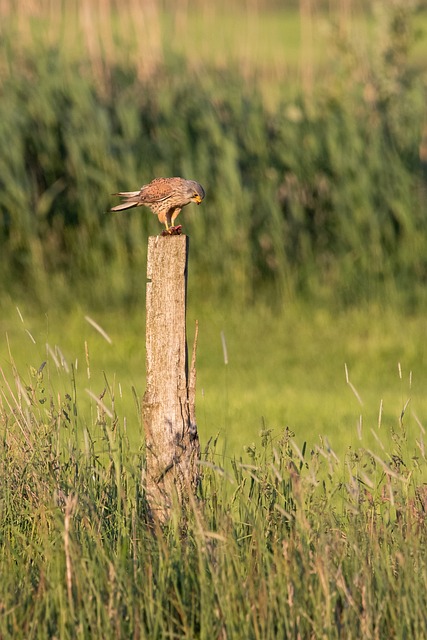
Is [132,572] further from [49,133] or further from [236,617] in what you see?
[49,133]

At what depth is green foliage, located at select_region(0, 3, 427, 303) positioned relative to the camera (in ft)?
34.2

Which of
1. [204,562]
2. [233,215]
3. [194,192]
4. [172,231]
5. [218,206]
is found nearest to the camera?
[204,562]

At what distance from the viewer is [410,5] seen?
516 inches

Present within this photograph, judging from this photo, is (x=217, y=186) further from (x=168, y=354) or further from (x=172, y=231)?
(x=168, y=354)

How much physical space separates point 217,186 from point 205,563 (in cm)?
703

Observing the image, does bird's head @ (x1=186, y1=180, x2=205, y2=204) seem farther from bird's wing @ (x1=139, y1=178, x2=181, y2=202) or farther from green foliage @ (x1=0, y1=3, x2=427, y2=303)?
green foliage @ (x1=0, y1=3, x2=427, y2=303)

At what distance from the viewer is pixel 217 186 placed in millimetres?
10570

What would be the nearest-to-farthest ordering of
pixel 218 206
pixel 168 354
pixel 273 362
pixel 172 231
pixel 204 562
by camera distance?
pixel 204 562, pixel 168 354, pixel 172 231, pixel 273 362, pixel 218 206

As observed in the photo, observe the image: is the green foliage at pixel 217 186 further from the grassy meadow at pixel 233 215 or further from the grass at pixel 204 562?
the grass at pixel 204 562

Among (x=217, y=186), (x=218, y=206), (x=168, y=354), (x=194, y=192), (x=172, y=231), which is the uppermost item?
(x=217, y=186)

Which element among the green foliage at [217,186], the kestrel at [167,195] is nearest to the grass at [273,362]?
the green foliage at [217,186]

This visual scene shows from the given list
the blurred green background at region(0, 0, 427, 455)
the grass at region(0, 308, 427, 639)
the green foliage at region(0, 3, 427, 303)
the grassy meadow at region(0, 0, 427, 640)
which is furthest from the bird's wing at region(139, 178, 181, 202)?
the green foliage at region(0, 3, 427, 303)

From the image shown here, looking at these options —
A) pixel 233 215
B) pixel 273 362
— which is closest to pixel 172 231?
pixel 273 362

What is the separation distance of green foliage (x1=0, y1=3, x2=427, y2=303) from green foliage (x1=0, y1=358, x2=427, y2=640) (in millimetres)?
6198
